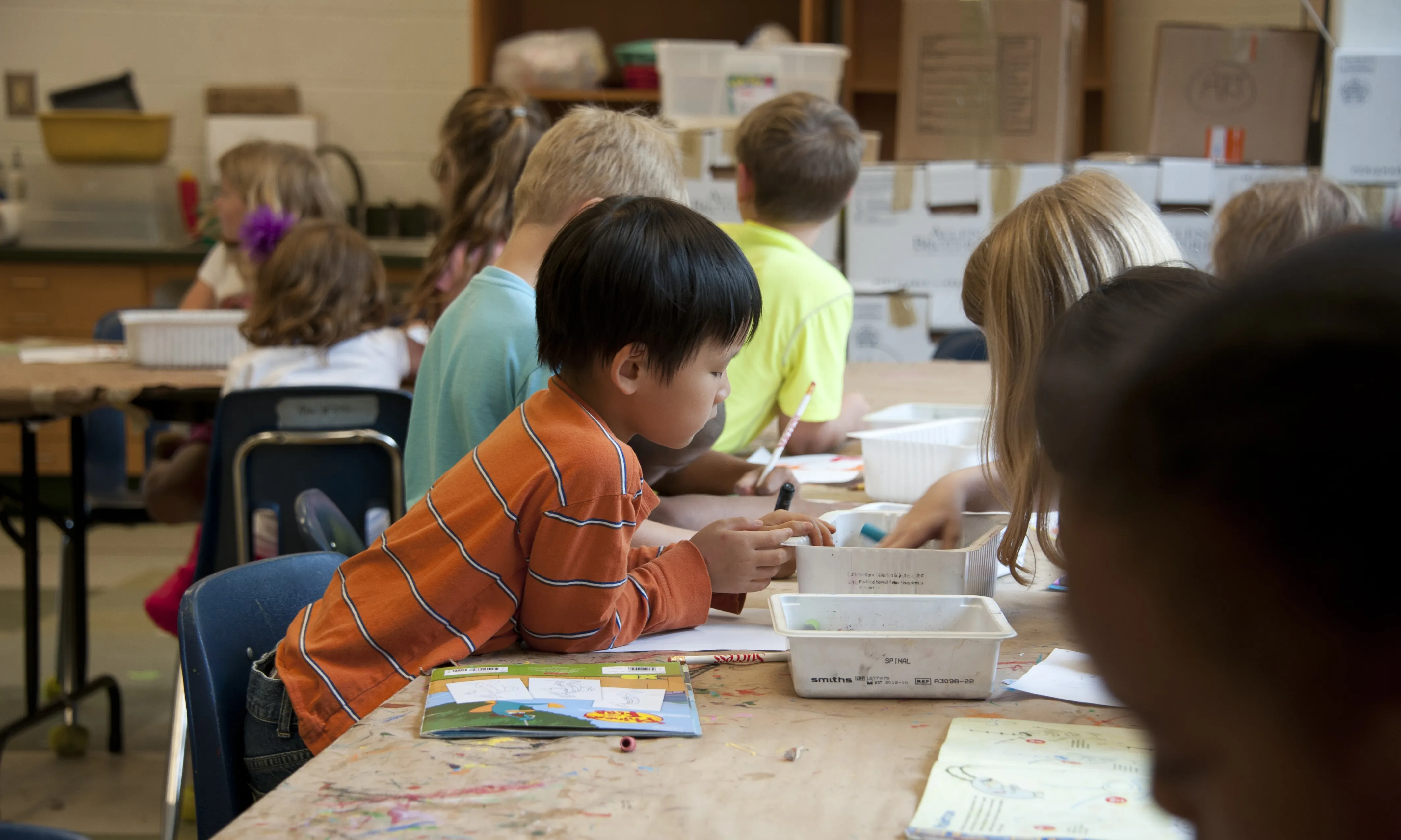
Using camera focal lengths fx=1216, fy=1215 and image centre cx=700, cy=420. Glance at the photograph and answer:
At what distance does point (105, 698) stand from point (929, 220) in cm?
251

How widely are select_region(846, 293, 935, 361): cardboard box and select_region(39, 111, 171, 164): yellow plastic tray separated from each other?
8.48 ft

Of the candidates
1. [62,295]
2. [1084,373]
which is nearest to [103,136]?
[62,295]

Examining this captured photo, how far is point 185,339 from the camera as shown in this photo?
99.0 inches

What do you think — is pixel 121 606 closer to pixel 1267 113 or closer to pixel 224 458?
pixel 224 458

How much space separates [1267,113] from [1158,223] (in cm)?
275

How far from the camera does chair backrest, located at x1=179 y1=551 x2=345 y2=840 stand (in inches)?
39.5

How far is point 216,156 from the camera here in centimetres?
469

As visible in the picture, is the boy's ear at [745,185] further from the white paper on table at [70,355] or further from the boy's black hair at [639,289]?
the white paper on table at [70,355]

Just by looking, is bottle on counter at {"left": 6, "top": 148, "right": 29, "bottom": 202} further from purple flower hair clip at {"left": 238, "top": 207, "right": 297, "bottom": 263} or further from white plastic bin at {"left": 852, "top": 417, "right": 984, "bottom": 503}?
white plastic bin at {"left": 852, "top": 417, "right": 984, "bottom": 503}

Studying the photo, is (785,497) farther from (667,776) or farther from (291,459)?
(291,459)

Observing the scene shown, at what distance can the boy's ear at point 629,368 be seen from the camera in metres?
1.05

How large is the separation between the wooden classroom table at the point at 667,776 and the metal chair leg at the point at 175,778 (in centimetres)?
59

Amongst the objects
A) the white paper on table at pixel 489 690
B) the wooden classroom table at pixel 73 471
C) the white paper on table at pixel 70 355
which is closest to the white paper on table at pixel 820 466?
the white paper on table at pixel 489 690

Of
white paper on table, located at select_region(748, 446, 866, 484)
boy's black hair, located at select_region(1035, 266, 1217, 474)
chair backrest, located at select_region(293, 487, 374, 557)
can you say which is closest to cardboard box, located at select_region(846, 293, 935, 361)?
white paper on table, located at select_region(748, 446, 866, 484)
